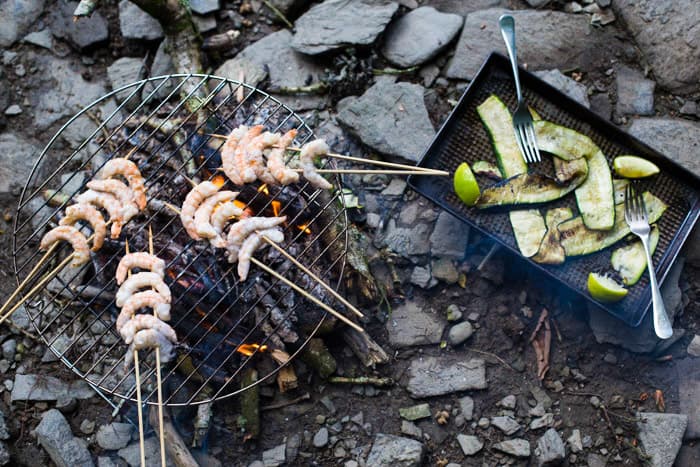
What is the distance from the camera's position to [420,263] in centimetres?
493

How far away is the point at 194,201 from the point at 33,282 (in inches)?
67.5

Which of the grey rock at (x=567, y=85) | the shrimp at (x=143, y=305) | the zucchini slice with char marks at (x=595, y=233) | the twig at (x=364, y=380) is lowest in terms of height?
the twig at (x=364, y=380)

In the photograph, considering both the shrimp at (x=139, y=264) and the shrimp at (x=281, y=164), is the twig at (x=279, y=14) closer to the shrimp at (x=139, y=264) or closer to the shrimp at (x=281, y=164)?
the shrimp at (x=281, y=164)

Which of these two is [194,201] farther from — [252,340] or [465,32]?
[465,32]

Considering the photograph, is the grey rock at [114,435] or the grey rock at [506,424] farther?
the grey rock at [114,435]

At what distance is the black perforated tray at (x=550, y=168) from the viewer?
445 centimetres

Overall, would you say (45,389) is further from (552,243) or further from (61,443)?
(552,243)

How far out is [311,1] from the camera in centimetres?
571

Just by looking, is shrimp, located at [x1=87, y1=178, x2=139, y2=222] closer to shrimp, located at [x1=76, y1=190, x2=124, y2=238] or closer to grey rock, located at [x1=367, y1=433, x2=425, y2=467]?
shrimp, located at [x1=76, y1=190, x2=124, y2=238]

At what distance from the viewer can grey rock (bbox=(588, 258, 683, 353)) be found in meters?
4.61

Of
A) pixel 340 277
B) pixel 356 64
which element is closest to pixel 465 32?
pixel 356 64

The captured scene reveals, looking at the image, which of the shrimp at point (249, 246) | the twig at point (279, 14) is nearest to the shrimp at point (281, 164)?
the shrimp at point (249, 246)

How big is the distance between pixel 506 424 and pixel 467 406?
297 mm

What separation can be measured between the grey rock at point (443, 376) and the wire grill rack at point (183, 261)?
867 millimetres
